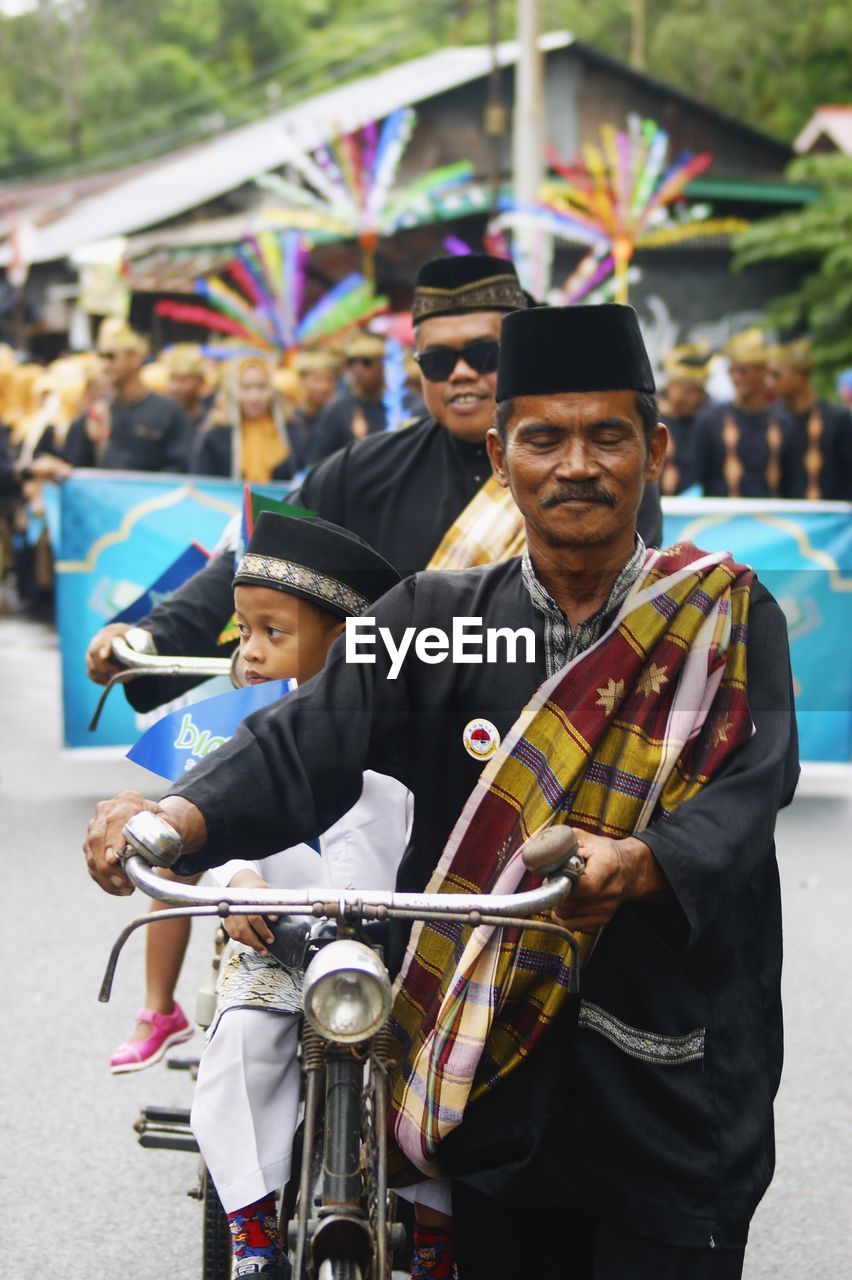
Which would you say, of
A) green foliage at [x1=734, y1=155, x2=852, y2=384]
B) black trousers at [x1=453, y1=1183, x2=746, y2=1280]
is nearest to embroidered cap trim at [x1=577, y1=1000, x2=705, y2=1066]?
black trousers at [x1=453, y1=1183, x2=746, y2=1280]

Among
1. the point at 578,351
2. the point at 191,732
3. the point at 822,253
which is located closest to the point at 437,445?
the point at 191,732

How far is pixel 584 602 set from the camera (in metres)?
2.87

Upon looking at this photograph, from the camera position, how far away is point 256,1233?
9.85 feet

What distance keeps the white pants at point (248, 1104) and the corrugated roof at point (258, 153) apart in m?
23.9

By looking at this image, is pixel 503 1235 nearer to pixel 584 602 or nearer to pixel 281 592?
pixel 584 602

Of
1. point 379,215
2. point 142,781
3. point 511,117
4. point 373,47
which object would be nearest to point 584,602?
point 142,781

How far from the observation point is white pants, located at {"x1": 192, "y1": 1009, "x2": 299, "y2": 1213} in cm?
298

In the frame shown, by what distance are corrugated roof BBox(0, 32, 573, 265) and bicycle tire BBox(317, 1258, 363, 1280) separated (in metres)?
24.5

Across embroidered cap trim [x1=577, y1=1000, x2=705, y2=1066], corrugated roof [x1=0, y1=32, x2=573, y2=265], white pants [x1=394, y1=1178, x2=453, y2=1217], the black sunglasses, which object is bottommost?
white pants [x1=394, y1=1178, x2=453, y2=1217]

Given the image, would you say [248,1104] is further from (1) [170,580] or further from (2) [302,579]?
(1) [170,580]

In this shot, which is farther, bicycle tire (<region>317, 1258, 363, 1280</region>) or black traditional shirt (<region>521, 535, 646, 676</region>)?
black traditional shirt (<region>521, 535, 646, 676</region>)

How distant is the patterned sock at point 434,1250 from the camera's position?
300 cm

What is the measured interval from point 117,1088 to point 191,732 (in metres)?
2.51

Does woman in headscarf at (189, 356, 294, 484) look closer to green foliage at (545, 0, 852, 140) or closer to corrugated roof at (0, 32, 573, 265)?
corrugated roof at (0, 32, 573, 265)
